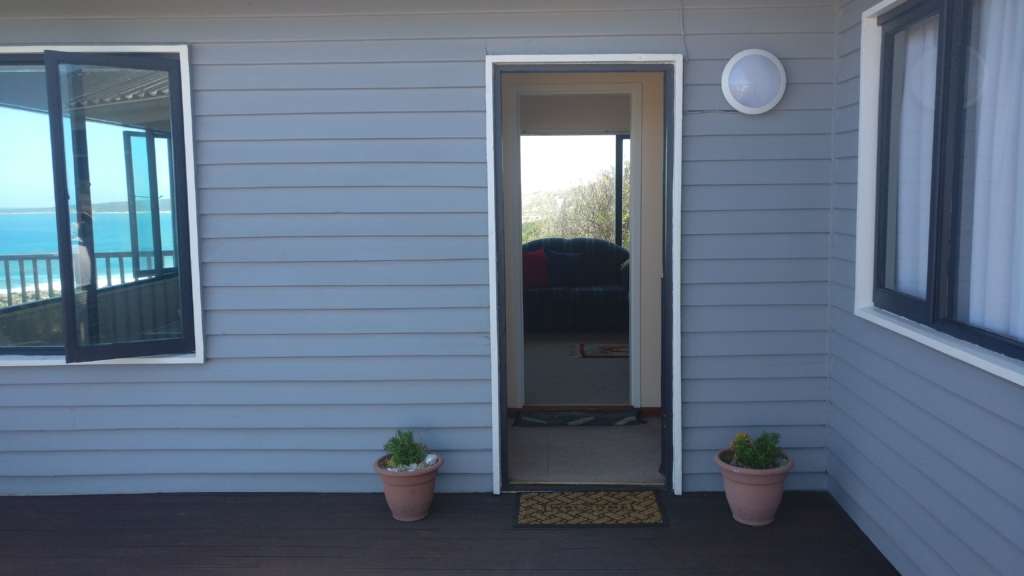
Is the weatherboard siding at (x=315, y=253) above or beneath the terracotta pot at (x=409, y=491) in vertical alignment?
above

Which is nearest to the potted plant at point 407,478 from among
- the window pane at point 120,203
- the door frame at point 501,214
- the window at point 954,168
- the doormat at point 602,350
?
the door frame at point 501,214

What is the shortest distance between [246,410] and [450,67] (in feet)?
5.88

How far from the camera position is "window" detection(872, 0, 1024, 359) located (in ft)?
7.63

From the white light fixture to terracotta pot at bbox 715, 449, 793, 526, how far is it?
1519 millimetres

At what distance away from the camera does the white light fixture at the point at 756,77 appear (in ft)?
11.5

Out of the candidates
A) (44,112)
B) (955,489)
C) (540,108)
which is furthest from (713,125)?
(540,108)

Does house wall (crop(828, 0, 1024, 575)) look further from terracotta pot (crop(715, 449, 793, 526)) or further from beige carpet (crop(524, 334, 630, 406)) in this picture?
beige carpet (crop(524, 334, 630, 406))

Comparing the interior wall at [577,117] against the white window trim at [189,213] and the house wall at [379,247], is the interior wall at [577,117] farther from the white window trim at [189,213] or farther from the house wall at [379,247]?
the white window trim at [189,213]

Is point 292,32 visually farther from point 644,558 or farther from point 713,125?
point 644,558

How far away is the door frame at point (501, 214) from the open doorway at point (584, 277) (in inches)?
4.8

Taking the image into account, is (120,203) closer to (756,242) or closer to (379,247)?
(379,247)

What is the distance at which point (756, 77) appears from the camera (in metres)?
3.50

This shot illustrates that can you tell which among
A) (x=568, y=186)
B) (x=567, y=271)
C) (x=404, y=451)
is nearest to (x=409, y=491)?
(x=404, y=451)

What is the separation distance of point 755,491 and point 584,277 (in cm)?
445
